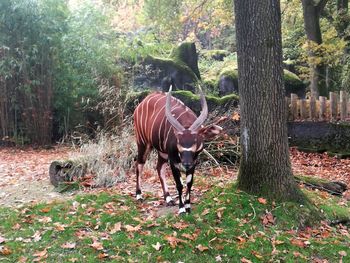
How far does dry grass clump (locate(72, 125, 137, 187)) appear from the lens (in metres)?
7.03

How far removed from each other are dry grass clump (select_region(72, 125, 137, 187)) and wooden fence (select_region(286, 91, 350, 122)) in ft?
17.1

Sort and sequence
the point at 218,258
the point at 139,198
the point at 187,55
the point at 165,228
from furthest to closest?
the point at 187,55 < the point at 139,198 < the point at 165,228 < the point at 218,258

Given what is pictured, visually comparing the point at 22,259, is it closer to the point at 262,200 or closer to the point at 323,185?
the point at 262,200

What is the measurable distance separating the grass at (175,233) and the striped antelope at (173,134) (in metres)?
0.44

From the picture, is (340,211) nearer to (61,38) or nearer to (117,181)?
(117,181)

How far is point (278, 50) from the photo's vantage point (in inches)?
214

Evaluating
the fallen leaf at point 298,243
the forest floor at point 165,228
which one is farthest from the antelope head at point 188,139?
the fallen leaf at point 298,243

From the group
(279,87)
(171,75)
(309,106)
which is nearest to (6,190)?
(279,87)

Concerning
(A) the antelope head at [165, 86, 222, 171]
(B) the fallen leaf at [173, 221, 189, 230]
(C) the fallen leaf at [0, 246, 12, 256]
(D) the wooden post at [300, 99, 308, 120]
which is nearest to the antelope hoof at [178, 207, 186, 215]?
(B) the fallen leaf at [173, 221, 189, 230]

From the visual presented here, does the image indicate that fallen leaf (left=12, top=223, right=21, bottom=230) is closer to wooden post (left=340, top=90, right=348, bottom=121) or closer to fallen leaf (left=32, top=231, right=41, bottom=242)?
fallen leaf (left=32, top=231, right=41, bottom=242)

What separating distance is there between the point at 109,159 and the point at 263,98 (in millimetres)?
3264

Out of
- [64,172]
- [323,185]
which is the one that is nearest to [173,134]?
[64,172]

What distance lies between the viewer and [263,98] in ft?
17.7

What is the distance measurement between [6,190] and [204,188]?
3059 mm
